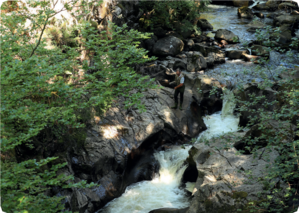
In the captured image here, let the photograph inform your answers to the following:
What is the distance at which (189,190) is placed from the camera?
32.0 feet

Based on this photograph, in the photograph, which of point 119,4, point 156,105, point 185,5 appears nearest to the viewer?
point 156,105

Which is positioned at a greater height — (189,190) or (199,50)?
(199,50)

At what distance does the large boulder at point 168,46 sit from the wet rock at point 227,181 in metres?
10.9

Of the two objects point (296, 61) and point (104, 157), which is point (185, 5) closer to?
point (296, 61)

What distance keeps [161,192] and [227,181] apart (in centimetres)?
316

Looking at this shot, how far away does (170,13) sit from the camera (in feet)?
65.7

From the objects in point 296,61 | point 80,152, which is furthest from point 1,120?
point 296,61

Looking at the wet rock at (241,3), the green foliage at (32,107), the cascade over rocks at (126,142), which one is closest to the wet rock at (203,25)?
the wet rock at (241,3)

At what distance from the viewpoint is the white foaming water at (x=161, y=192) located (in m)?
8.97

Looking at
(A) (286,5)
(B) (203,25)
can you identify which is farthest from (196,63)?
(A) (286,5)

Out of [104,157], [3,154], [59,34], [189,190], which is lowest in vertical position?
[189,190]

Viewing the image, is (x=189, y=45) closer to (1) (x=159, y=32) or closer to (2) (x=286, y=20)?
(1) (x=159, y=32)

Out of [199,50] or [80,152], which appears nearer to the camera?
[80,152]

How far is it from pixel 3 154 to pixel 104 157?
142 inches
